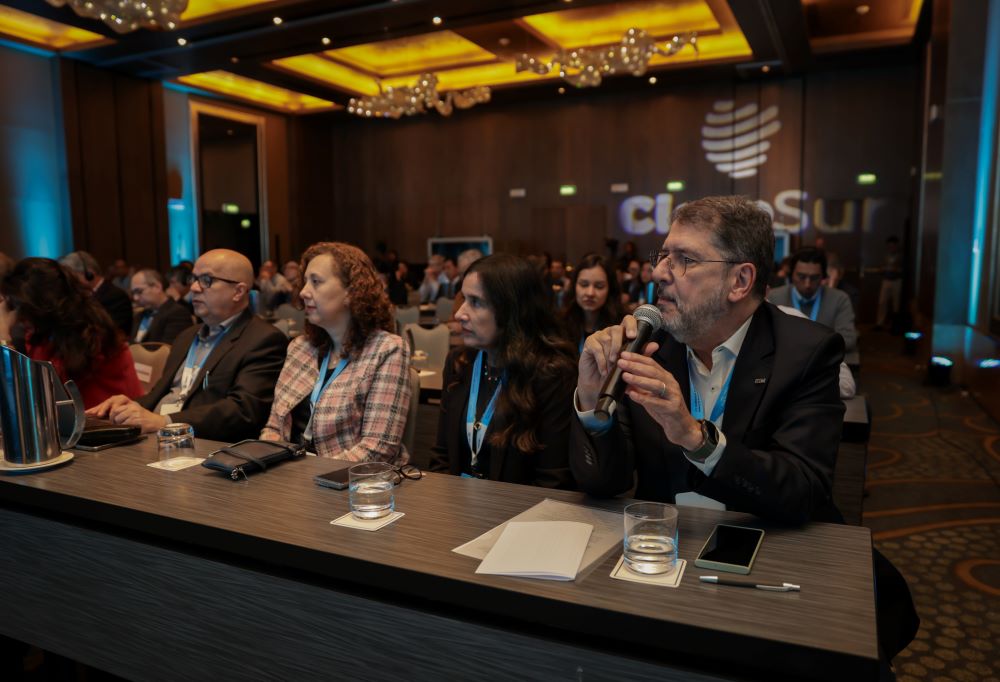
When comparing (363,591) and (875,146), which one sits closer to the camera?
(363,591)

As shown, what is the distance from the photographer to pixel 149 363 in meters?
3.88

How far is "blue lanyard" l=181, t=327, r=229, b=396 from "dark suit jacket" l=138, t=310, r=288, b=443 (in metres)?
0.07

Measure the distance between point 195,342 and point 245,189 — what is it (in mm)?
13602

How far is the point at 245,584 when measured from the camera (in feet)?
5.21

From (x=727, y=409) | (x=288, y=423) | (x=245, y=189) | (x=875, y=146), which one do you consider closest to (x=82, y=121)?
(x=245, y=189)

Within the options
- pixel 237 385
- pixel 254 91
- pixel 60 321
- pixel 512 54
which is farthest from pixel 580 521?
pixel 254 91

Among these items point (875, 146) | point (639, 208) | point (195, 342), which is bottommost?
point (195, 342)

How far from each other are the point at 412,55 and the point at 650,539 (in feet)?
43.6

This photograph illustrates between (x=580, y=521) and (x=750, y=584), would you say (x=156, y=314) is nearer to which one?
(x=580, y=521)

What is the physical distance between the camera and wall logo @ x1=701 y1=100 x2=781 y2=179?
13.2 m

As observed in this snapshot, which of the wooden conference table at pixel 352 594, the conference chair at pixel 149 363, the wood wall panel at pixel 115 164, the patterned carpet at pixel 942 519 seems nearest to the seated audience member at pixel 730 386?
the wooden conference table at pixel 352 594

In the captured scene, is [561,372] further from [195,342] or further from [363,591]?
[195,342]

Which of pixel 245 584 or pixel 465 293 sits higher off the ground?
pixel 465 293

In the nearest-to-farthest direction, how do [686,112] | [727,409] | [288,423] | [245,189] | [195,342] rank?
[727,409] → [288,423] → [195,342] → [686,112] → [245,189]
